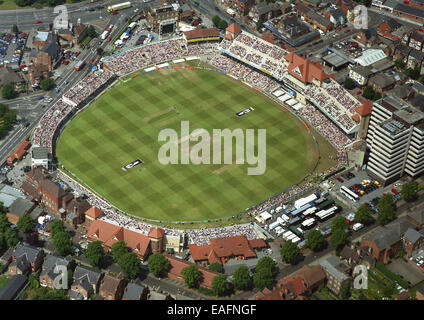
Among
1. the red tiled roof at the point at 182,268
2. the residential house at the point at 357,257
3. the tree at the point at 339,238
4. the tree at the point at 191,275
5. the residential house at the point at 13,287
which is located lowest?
the residential house at the point at 357,257

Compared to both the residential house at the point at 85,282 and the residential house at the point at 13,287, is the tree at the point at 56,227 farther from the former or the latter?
the residential house at the point at 85,282

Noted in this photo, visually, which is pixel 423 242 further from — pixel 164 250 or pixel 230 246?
pixel 164 250

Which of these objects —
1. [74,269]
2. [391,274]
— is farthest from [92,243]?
[391,274]

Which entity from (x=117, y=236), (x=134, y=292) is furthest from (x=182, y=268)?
(x=117, y=236)

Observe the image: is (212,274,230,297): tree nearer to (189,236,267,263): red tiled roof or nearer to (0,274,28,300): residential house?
(189,236,267,263): red tiled roof

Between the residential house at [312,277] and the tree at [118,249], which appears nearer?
the residential house at [312,277]

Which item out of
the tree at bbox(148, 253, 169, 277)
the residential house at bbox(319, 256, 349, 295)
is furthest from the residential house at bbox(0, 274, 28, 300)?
the residential house at bbox(319, 256, 349, 295)

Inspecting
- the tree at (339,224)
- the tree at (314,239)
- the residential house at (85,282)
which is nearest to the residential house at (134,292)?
the residential house at (85,282)

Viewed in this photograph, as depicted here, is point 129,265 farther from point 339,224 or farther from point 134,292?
point 339,224
